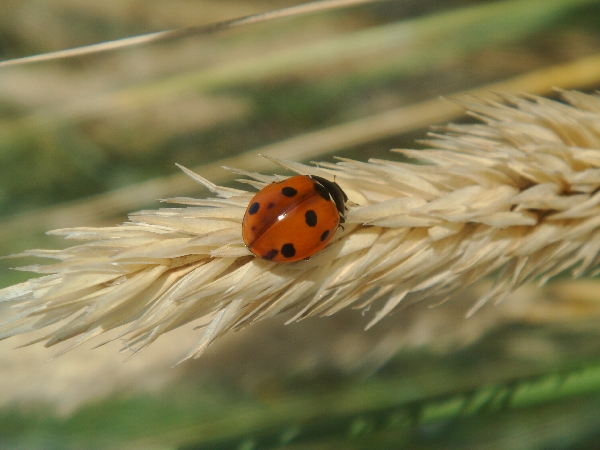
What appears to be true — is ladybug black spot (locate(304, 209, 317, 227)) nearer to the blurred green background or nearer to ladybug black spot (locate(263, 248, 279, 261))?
ladybug black spot (locate(263, 248, 279, 261))

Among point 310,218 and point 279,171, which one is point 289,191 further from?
point 279,171

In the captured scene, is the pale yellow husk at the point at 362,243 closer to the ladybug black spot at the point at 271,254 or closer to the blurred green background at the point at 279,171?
the ladybug black spot at the point at 271,254

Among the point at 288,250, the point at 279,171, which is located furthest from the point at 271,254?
the point at 279,171

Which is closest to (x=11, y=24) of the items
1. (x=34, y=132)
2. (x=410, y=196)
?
(x=34, y=132)

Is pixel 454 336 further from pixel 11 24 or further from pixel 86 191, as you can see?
pixel 11 24

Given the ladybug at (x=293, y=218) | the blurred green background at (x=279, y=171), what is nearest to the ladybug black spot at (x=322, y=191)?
the ladybug at (x=293, y=218)

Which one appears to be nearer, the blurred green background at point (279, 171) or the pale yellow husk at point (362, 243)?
the pale yellow husk at point (362, 243)
